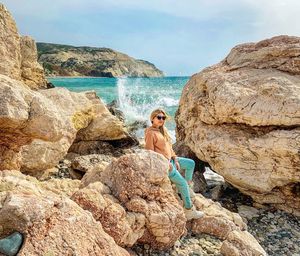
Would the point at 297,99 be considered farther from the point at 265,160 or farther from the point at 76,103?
the point at 76,103

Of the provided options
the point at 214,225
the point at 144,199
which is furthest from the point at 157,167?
the point at 214,225

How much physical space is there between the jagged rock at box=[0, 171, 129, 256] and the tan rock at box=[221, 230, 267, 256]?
3353mm

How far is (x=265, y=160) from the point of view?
1400 cm

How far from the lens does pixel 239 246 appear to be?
31.2 feet

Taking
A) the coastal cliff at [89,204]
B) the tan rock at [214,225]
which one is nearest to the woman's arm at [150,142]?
the coastal cliff at [89,204]

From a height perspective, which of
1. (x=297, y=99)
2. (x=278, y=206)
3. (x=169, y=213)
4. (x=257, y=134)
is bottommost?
(x=278, y=206)

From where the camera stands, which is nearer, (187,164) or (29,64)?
(187,164)

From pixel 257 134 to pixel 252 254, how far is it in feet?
18.7

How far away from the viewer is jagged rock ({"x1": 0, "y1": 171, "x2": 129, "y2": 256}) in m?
6.02

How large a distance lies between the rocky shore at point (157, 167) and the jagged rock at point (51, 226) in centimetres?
2

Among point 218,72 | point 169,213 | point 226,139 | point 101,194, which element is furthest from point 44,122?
point 218,72

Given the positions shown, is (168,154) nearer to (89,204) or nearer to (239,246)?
(239,246)

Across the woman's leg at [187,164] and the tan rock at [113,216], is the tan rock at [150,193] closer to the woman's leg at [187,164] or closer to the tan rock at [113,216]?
the tan rock at [113,216]

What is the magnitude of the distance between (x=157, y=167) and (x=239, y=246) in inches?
107
